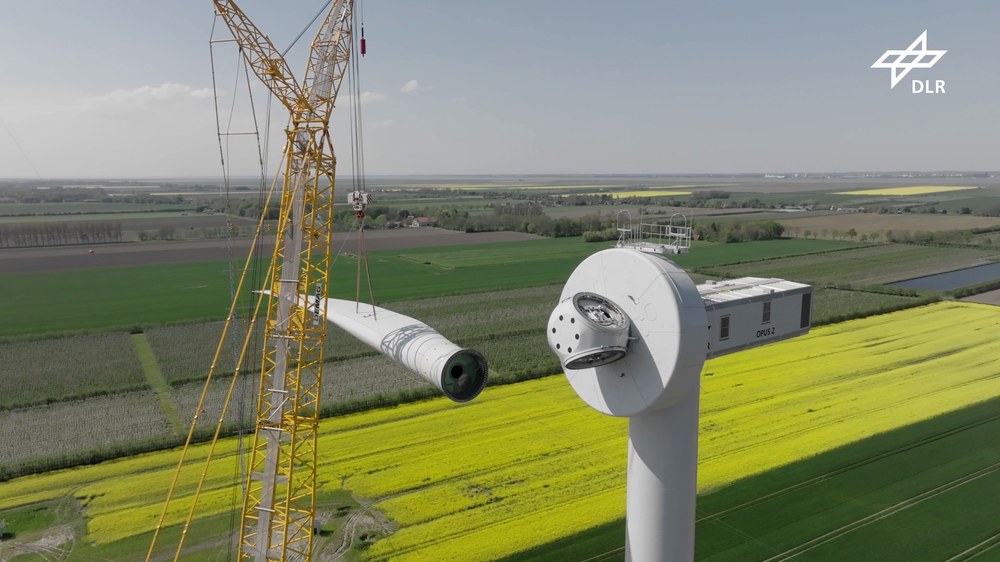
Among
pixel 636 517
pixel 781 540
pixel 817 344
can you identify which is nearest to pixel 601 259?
pixel 636 517

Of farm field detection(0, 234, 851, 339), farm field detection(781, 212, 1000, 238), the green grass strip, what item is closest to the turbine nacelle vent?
the green grass strip

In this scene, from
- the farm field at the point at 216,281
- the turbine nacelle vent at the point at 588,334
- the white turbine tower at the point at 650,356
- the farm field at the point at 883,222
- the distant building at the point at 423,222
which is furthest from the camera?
the distant building at the point at 423,222

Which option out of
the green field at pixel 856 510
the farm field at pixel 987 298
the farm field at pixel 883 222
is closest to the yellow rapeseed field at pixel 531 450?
the green field at pixel 856 510

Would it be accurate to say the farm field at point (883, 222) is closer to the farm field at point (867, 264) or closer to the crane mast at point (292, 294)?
the farm field at point (867, 264)

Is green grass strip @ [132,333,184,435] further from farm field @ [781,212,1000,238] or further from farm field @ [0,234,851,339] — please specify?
farm field @ [781,212,1000,238]

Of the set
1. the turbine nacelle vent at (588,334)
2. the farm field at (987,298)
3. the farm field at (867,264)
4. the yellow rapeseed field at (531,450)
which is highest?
the turbine nacelle vent at (588,334)

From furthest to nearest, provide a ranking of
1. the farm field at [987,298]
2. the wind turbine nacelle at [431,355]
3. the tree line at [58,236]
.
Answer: the tree line at [58,236] → the farm field at [987,298] → the wind turbine nacelle at [431,355]

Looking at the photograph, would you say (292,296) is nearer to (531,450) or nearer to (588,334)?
(588,334)
